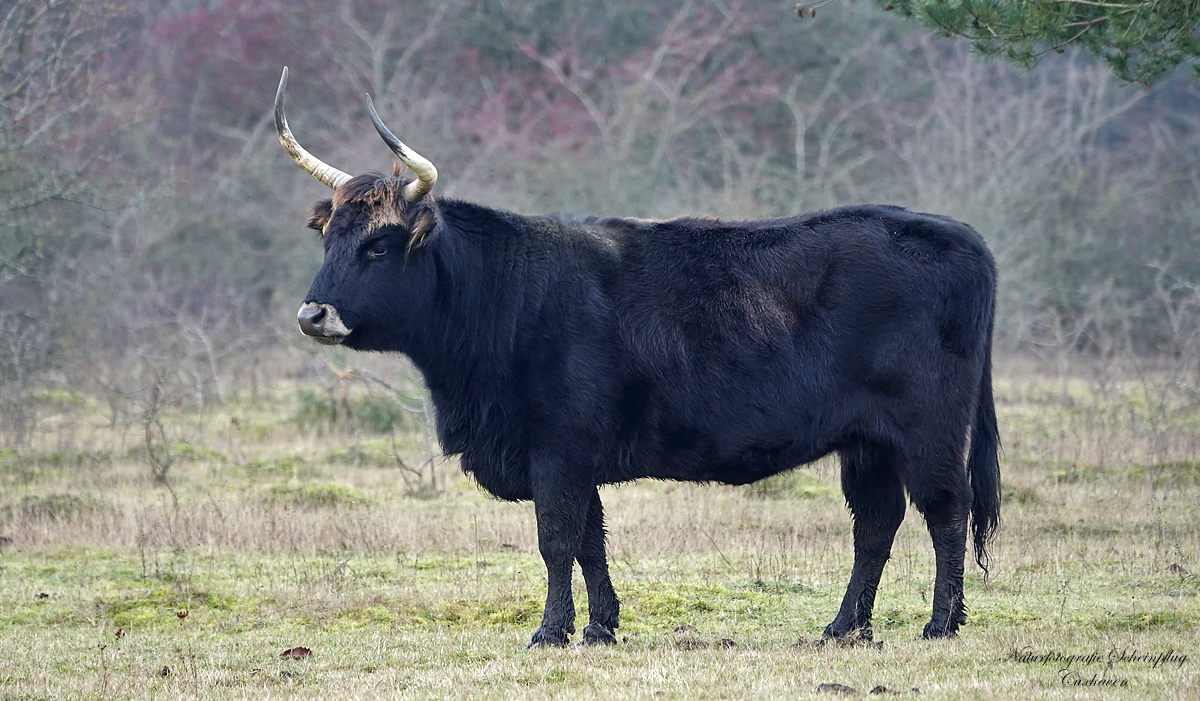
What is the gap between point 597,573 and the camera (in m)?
7.68

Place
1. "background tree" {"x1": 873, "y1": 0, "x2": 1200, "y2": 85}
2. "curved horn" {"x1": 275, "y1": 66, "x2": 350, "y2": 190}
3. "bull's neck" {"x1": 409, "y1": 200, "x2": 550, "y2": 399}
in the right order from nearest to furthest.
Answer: "bull's neck" {"x1": 409, "y1": 200, "x2": 550, "y2": 399} < "curved horn" {"x1": 275, "y1": 66, "x2": 350, "y2": 190} < "background tree" {"x1": 873, "y1": 0, "x2": 1200, "y2": 85}

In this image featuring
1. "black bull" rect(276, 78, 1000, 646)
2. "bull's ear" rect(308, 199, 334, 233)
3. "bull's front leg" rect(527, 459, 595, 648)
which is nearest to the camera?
"bull's front leg" rect(527, 459, 595, 648)

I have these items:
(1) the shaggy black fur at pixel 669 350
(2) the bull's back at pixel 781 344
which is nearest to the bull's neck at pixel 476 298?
(1) the shaggy black fur at pixel 669 350

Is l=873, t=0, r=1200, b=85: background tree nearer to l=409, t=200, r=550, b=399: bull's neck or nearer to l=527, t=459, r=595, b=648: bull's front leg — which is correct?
l=409, t=200, r=550, b=399: bull's neck

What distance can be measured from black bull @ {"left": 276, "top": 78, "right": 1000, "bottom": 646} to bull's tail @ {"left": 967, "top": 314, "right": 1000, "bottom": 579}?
0.78 feet

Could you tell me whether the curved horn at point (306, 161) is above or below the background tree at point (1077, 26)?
below

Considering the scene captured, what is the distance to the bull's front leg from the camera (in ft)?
23.5

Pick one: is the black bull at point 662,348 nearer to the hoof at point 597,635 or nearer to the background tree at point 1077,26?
the hoof at point 597,635

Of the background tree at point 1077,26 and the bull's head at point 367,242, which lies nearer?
the bull's head at point 367,242

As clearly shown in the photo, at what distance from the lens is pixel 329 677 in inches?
259

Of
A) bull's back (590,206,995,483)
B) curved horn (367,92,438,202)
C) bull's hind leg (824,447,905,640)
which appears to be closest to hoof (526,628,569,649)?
bull's back (590,206,995,483)

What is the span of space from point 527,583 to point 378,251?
2998mm

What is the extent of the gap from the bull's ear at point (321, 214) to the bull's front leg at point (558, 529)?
6.40 feet

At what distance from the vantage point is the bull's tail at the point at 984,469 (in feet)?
25.7
